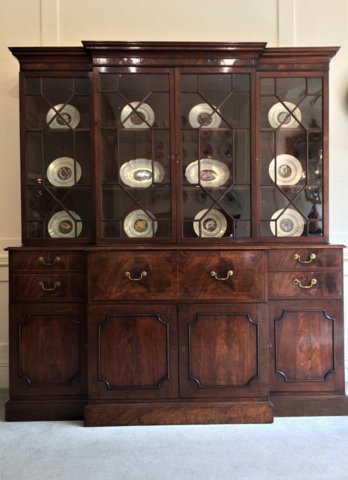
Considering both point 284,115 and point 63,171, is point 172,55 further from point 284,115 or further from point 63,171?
point 63,171

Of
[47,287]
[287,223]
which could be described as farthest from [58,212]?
[287,223]

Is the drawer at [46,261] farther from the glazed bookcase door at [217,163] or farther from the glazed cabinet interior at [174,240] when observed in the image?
the glazed bookcase door at [217,163]

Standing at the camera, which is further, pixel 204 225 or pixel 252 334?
pixel 204 225

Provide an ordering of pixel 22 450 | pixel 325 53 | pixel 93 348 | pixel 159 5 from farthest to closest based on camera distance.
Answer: pixel 159 5 < pixel 325 53 < pixel 93 348 < pixel 22 450

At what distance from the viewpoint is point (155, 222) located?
2.15 m

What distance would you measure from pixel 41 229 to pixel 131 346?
0.74 m

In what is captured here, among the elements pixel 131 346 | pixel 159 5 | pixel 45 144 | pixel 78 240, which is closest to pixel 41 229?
pixel 78 240

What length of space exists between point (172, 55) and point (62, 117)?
0.63 meters

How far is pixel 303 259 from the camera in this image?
2107 millimetres

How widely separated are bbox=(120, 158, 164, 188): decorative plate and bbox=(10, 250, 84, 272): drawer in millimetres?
435

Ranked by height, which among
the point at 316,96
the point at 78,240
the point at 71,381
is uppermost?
the point at 316,96

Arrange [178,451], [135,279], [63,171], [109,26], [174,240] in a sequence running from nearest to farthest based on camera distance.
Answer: [178,451], [135,279], [174,240], [63,171], [109,26]

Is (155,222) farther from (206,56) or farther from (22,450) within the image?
(22,450)

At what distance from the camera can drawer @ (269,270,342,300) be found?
211 cm
